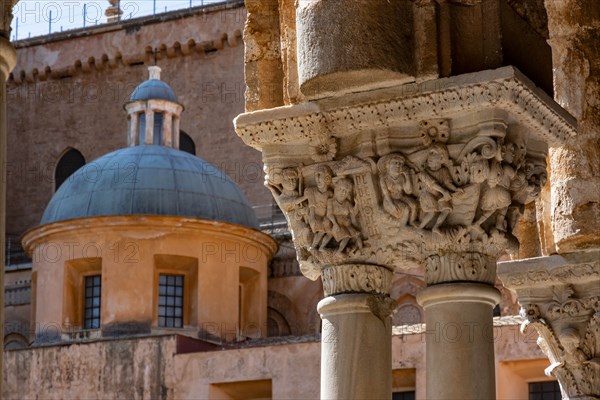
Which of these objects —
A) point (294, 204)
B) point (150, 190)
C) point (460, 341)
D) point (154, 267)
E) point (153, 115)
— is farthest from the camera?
point (153, 115)

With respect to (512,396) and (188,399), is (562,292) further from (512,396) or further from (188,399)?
(188,399)

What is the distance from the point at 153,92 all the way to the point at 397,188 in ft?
91.8

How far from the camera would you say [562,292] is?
10.4 m

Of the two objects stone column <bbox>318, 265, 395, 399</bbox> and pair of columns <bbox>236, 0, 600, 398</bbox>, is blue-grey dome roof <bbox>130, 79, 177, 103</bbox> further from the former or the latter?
stone column <bbox>318, 265, 395, 399</bbox>

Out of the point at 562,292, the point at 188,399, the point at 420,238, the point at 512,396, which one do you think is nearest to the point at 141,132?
the point at 188,399

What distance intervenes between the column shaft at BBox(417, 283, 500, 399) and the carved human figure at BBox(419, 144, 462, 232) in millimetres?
322

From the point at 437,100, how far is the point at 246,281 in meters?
27.6

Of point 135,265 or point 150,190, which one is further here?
point 150,190

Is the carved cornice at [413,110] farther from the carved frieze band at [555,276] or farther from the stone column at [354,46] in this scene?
the carved frieze band at [555,276]

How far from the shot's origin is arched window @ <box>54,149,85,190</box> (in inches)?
1641

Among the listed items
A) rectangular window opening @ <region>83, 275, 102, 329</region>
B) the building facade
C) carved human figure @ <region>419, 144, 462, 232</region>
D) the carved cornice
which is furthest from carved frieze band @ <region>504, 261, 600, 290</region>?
rectangular window opening @ <region>83, 275, 102, 329</region>

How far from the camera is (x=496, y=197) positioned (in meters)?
7.87

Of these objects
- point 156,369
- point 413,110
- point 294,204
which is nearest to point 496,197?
point 413,110

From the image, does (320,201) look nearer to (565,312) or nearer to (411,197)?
(411,197)
